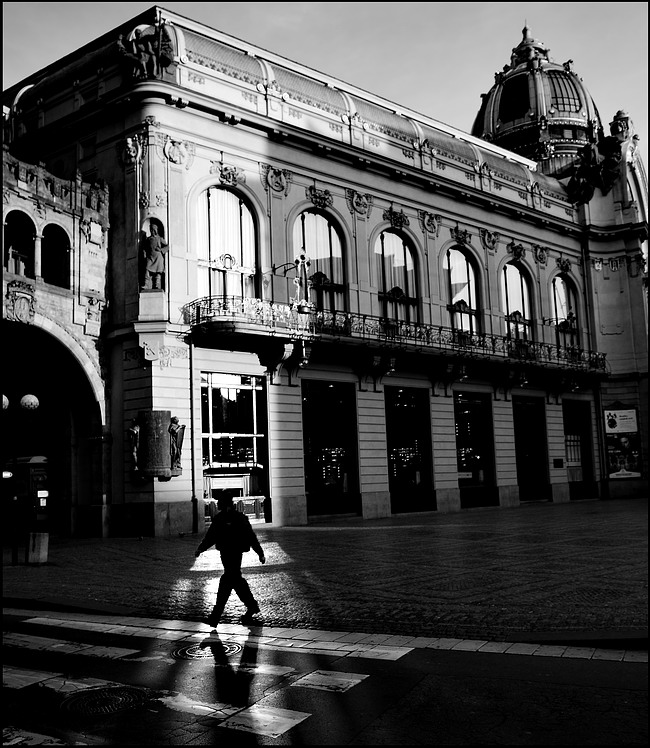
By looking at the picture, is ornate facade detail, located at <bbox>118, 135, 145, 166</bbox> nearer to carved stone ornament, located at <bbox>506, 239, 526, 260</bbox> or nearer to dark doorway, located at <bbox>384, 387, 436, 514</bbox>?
dark doorway, located at <bbox>384, 387, 436, 514</bbox>

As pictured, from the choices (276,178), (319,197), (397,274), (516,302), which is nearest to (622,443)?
(516,302)

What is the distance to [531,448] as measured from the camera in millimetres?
40688

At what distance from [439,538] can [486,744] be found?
15336mm

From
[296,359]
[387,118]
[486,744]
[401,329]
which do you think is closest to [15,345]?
[296,359]

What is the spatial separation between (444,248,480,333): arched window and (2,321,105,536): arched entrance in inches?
692

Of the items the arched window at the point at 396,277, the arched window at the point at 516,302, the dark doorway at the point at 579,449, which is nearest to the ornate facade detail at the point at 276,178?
the arched window at the point at 396,277

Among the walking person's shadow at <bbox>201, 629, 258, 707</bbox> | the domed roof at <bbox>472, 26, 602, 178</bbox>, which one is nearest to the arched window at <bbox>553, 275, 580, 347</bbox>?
the domed roof at <bbox>472, 26, 602, 178</bbox>

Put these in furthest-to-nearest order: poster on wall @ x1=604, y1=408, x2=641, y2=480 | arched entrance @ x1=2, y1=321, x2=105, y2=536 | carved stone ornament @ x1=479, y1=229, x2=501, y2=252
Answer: poster on wall @ x1=604, y1=408, x2=641, y2=480 → carved stone ornament @ x1=479, y1=229, x2=501, y2=252 → arched entrance @ x1=2, y1=321, x2=105, y2=536

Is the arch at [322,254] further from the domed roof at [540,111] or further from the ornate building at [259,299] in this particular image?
the domed roof at [540,111]

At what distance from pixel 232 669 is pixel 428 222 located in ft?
102

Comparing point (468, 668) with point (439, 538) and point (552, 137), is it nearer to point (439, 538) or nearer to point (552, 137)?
point (439, 538)

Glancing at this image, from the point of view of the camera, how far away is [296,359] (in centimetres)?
2891

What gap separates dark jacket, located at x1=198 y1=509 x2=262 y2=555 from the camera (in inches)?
409

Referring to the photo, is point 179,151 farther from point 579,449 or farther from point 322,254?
point 579,449
